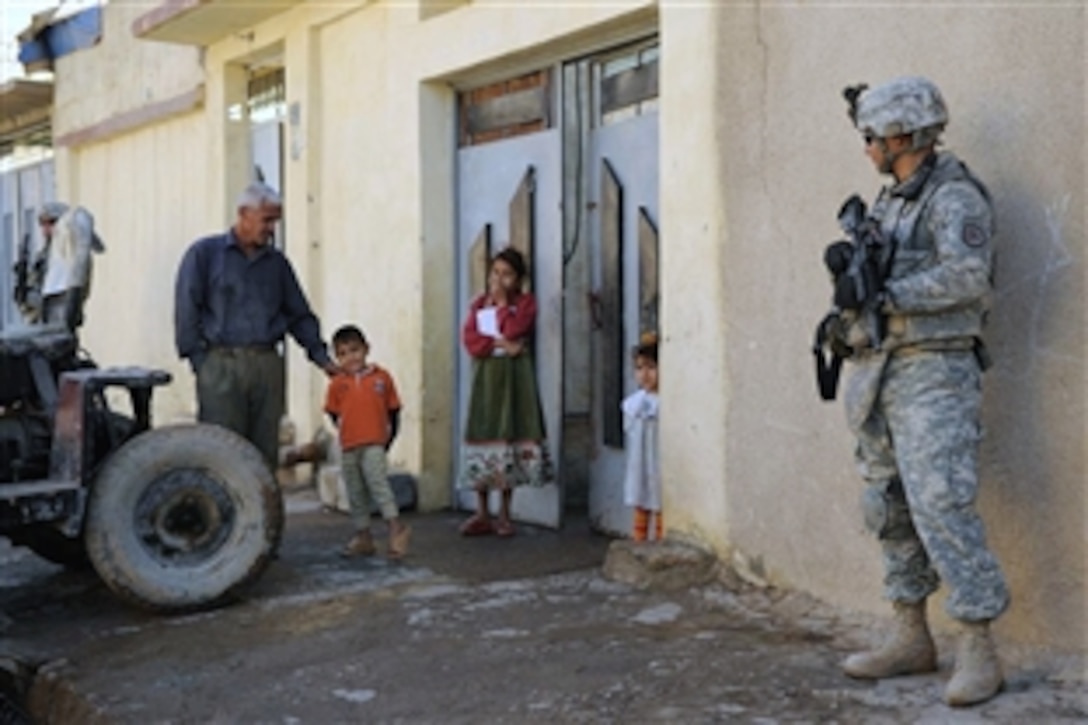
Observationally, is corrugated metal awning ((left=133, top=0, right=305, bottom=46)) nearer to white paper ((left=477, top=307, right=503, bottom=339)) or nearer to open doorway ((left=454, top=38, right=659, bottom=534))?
open doorway ((left=454, top=38, right=659, bottom=534))

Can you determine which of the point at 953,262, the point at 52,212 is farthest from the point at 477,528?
the point at 52,212

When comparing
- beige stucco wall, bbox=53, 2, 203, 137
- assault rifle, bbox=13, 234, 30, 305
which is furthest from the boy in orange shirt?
beige stucco wall, bbox=53, 2, 203, 137

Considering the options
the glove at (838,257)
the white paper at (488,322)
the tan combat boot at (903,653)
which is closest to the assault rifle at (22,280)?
the white paper at (488,322)

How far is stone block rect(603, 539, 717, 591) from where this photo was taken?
18.3 ft

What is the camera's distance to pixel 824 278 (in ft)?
16.6

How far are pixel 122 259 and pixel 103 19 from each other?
2.22m

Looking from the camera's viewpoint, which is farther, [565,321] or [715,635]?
[565,321]

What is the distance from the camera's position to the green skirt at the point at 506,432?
7.02m

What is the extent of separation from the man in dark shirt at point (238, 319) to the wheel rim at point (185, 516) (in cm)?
90

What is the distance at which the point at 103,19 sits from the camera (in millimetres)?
12664

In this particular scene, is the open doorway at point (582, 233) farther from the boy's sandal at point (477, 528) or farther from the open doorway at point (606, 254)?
the boy's sandal at point (477, 528)

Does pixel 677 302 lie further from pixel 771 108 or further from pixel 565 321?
pixel 565 321

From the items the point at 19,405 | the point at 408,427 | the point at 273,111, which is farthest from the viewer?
the point at 273,111

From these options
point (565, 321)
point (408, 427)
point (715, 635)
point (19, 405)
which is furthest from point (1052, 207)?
point (408, 427)
